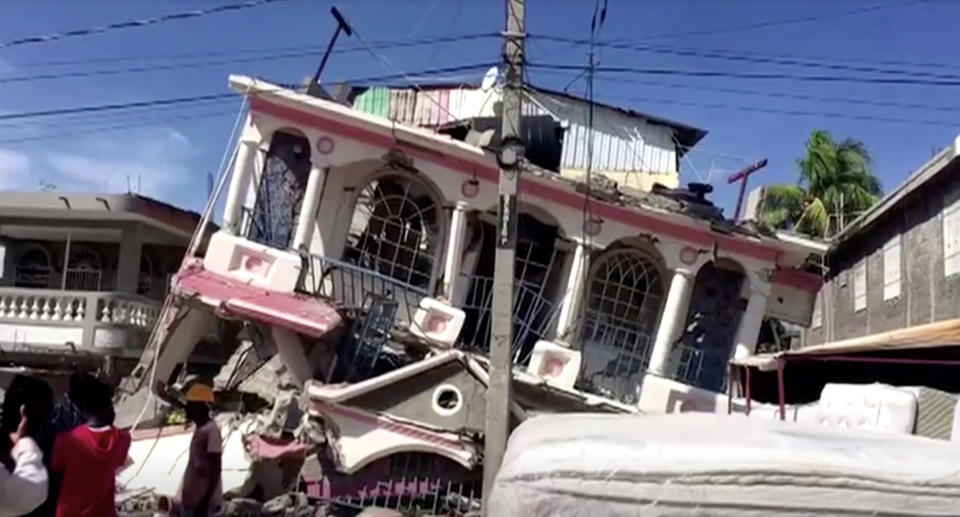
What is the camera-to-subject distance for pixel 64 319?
17.1 meters

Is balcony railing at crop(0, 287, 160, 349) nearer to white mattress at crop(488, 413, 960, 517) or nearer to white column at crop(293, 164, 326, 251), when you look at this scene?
white column at crop(293, 164, 326, 251)

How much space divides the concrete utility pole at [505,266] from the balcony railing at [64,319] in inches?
362

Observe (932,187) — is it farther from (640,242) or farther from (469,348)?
(469,348)

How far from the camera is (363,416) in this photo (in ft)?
37.9

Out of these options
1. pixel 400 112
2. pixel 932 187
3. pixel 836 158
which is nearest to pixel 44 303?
pixel 400 112

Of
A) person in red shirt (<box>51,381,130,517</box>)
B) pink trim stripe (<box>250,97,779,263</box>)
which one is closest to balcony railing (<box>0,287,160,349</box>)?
pink trim stripe (<box>250,97,779,263</box>)

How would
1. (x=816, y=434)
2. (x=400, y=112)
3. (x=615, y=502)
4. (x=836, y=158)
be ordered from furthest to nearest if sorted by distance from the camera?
(x=836, y=158)
(x=400, y=112)
(x=816, y=434)
(x=615, y=502)

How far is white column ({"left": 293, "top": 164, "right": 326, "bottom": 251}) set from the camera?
13.8 m

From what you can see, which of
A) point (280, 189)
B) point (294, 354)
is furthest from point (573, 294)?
point (280, 189)

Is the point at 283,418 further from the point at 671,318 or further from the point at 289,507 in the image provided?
the point at 671,318

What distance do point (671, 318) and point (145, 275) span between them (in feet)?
36.4

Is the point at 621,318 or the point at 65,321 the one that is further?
the point at 65,321

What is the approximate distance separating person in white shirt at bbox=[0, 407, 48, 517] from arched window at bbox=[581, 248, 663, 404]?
11559 mm

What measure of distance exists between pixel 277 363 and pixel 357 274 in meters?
2.03
